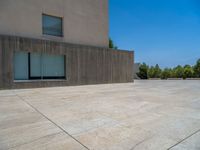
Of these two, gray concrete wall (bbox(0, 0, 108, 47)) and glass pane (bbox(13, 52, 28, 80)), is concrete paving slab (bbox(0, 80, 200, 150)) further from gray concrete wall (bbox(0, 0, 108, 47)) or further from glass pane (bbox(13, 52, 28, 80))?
gray concrete wall (bbox(0, 0, 108, 47))

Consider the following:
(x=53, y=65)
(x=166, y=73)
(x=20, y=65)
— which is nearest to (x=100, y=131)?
(x=20, y=65)

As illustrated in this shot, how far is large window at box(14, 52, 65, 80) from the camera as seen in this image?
9039mm

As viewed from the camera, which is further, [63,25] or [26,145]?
[63,25]

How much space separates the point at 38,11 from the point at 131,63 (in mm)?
9688

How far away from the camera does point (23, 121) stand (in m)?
3.08

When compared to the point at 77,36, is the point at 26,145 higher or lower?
lower

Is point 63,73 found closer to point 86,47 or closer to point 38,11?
point 86,47

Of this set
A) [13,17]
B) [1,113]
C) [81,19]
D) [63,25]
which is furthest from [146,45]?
[1,113]

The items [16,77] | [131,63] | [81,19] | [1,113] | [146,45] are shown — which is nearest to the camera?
[1,113]

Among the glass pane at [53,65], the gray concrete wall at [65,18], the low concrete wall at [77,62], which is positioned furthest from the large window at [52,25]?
the glass pane at [53,65]

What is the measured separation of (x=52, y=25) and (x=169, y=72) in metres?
30.2

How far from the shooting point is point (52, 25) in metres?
11.2

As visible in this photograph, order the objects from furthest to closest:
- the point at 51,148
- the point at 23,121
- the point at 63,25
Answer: the point at 63,25, the point at 23,121, the point at 51,148

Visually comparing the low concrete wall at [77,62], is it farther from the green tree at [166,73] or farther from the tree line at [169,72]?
the green tree at [166,73]
